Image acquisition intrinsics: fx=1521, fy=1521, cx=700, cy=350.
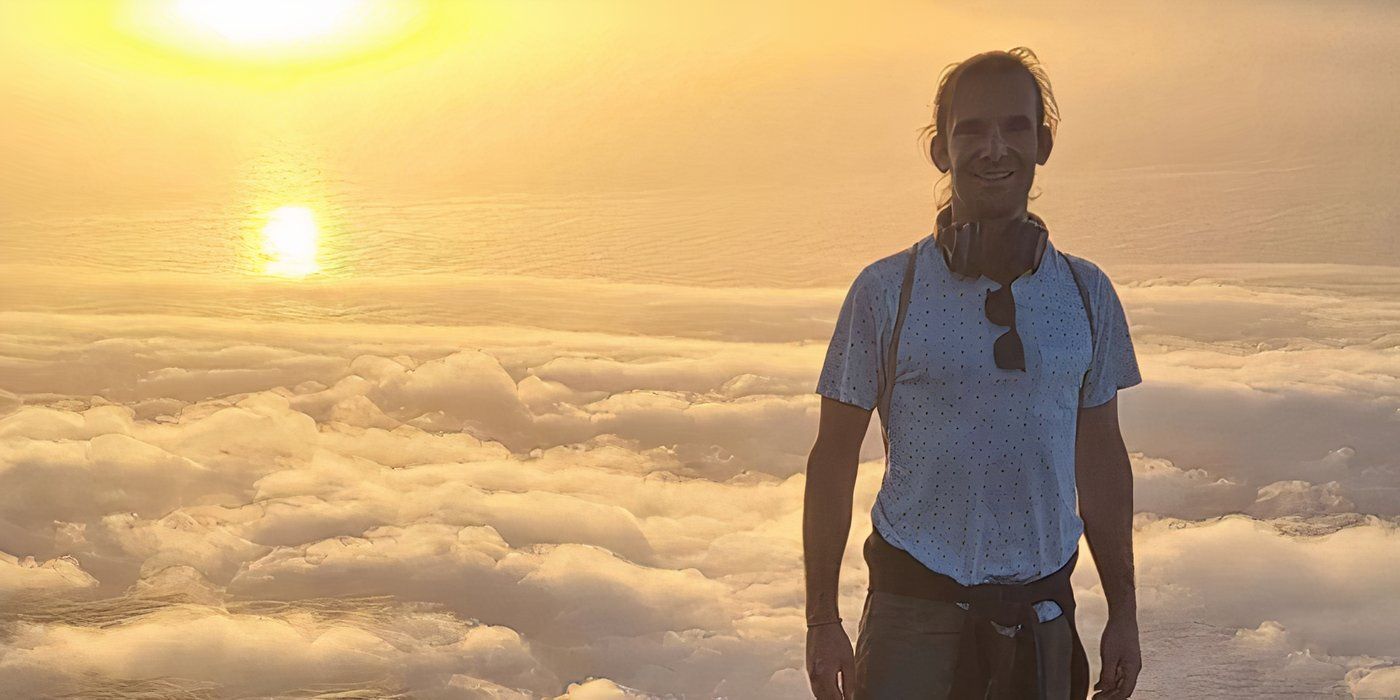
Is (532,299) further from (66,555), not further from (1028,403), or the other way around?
(1028,403)

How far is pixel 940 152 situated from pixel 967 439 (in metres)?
0.70

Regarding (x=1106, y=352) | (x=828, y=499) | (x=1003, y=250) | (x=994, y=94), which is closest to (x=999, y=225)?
(x=1003, y=250)

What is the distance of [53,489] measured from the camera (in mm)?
53719

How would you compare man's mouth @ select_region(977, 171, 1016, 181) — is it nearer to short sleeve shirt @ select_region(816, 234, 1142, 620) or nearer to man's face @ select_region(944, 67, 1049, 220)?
man's face @ select_region(944, 67, 1049, 220)

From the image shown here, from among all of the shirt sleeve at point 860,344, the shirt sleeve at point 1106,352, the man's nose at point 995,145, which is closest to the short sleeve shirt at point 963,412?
the shirt sleeve at point 860,344

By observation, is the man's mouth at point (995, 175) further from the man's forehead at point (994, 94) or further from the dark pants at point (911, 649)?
the dark pants at point (911, 649)

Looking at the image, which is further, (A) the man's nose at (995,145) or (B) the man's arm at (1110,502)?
(B) the man's arm at (1110,502)

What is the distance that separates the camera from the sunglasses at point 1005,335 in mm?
3199

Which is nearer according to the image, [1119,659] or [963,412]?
[963,412]

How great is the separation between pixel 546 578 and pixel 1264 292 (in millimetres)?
35079

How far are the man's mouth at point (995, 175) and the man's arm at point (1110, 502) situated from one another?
592mm

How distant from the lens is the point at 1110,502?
11.6ft

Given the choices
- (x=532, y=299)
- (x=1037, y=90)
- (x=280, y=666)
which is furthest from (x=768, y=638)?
(x=532, y=299)

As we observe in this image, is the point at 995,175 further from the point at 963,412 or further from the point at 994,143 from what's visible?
the point at 963,412
